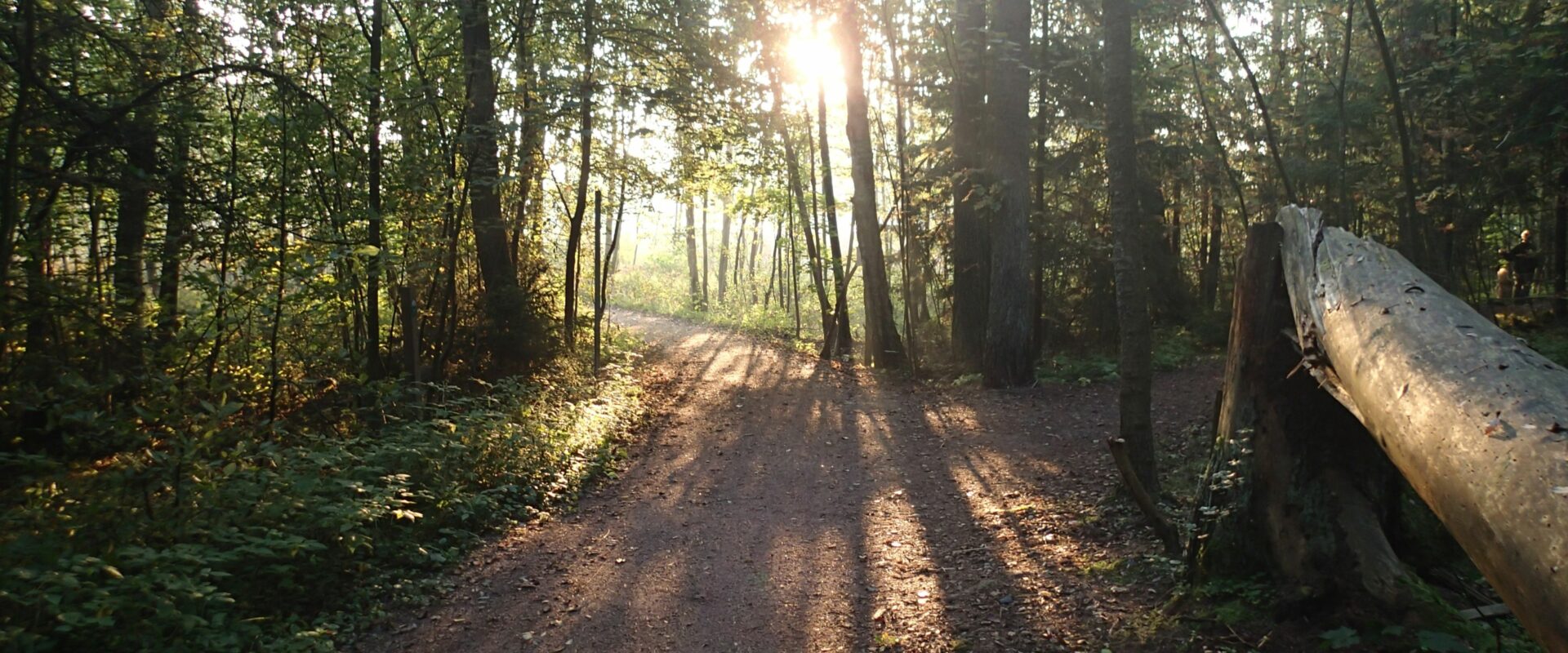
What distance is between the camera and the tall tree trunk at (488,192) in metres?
10.1

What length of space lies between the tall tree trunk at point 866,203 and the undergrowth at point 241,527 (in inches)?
378

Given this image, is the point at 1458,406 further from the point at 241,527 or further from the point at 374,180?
the point at 374,180

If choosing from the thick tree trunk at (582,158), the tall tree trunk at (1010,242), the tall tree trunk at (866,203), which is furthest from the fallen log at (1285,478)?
the tall tree trunk at (866,203)

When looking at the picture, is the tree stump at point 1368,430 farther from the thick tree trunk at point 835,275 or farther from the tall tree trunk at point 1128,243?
the thick tree trunk at point 835,275

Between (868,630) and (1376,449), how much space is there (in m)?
3.08

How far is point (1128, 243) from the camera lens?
6523mm

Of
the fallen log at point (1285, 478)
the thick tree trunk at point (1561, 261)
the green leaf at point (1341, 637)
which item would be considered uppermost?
the thick tree trunk at point (1561, 261)

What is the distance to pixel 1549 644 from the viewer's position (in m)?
1.99

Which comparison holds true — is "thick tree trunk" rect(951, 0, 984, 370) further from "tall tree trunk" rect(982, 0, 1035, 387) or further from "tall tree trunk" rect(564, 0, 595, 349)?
"tall tree trunk" rect(564, 0, 595, 349)

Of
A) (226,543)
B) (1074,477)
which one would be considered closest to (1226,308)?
(1074,477)

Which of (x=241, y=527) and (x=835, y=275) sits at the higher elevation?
(x=835, y=275)

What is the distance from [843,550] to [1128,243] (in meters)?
3.57

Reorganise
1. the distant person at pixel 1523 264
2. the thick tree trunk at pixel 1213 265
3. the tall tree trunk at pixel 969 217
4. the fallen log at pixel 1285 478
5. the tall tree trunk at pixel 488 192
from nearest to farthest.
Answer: the fallen log at pixel 1285 478 → the tall tree trunk at pixel 488 192 → the distant person at pixel 1523 264 → the tall tree trunk at pixel 969 217 → the thick tree trunk at pixel 1213 265

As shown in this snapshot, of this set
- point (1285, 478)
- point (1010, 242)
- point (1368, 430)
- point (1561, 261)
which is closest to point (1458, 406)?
point (1368, 430)
